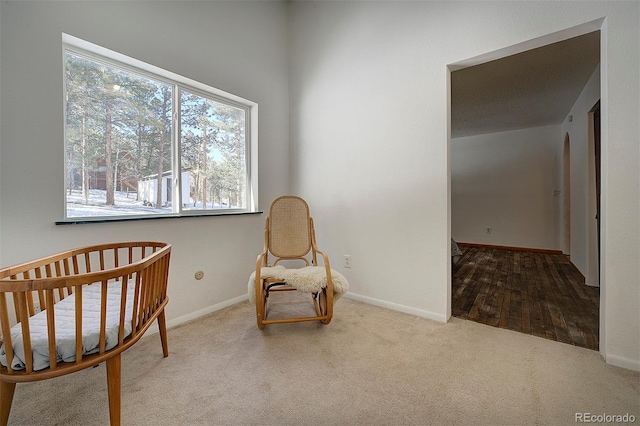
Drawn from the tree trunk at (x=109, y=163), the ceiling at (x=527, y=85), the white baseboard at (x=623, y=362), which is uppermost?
the ceiling at (x=527, y=85)

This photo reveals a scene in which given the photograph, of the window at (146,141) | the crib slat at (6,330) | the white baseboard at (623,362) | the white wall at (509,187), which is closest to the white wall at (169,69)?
the window at (146,141)

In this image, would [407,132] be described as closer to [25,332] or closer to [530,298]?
[530,298]

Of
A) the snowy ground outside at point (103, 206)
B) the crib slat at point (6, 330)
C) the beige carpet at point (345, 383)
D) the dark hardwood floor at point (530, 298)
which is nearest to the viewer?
the crib slat at point (6, 330)

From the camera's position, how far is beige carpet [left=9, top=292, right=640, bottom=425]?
45.7 inches

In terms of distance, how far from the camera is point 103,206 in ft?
5.90

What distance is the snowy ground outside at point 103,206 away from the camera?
1.68 m

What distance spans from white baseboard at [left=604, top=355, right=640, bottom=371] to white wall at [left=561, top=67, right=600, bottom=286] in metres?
2.04

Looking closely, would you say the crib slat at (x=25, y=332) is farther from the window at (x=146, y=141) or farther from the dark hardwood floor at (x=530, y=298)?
the dark hardwood floor at (x=530, y=298)

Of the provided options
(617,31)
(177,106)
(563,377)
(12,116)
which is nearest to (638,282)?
(563,377)

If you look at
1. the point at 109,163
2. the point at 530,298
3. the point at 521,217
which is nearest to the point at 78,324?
the point at 109,163

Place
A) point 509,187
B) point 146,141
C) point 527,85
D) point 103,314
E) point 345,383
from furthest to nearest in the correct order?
point 509,187 < point 527,85 < point 146,141 < point 345,383 < point 103,314

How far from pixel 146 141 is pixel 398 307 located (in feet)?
7.99

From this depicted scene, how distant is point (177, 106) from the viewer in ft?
7.06

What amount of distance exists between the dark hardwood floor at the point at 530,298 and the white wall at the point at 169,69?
215 centimetres
